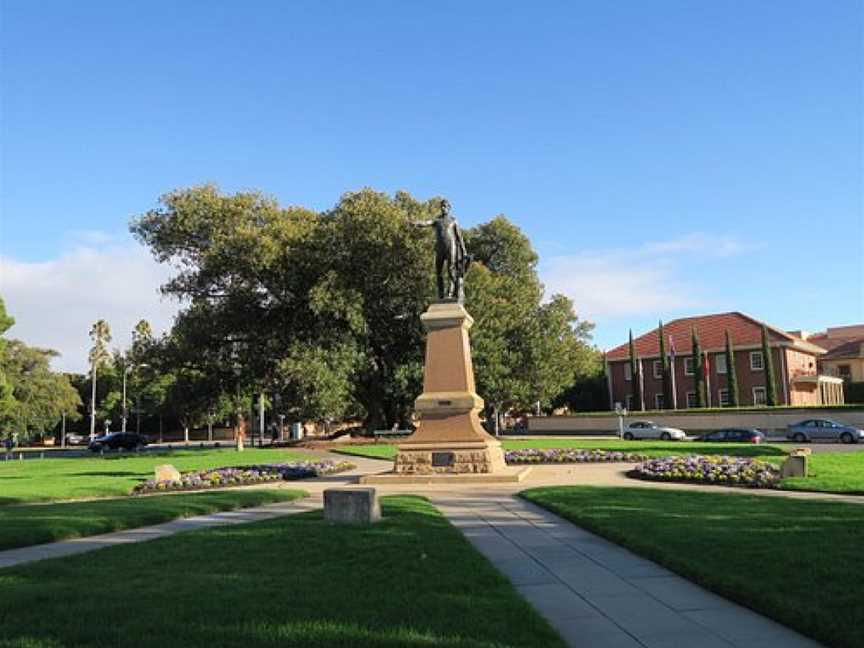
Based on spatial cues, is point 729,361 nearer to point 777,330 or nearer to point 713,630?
point 777,330

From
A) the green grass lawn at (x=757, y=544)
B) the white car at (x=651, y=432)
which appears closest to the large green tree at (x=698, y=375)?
the white car at (x=651, y=432)

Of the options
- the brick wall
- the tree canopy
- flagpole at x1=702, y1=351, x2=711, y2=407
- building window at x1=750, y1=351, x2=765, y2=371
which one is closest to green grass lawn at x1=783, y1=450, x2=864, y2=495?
flagpole at x1=702, y1=351, x2=711, y2=407

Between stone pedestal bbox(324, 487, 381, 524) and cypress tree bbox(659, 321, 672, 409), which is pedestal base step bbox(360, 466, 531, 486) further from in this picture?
cypress tree bbox(659, 321, 672, 409)

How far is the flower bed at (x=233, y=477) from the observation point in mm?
19203

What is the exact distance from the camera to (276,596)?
6.43 m

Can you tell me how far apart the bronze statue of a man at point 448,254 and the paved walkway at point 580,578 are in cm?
A: 701

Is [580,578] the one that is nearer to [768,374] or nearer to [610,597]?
[610,597]

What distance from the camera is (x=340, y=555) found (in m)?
8.40

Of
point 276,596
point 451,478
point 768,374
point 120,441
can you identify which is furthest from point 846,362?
point 276,596

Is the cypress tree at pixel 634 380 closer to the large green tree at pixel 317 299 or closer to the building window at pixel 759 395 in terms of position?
the building window at pixel 759 395

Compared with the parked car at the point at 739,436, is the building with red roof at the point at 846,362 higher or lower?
higher

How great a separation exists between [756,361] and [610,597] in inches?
2526

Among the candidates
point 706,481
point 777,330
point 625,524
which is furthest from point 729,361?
point 625,524

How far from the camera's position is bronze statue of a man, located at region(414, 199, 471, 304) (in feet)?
67.3
